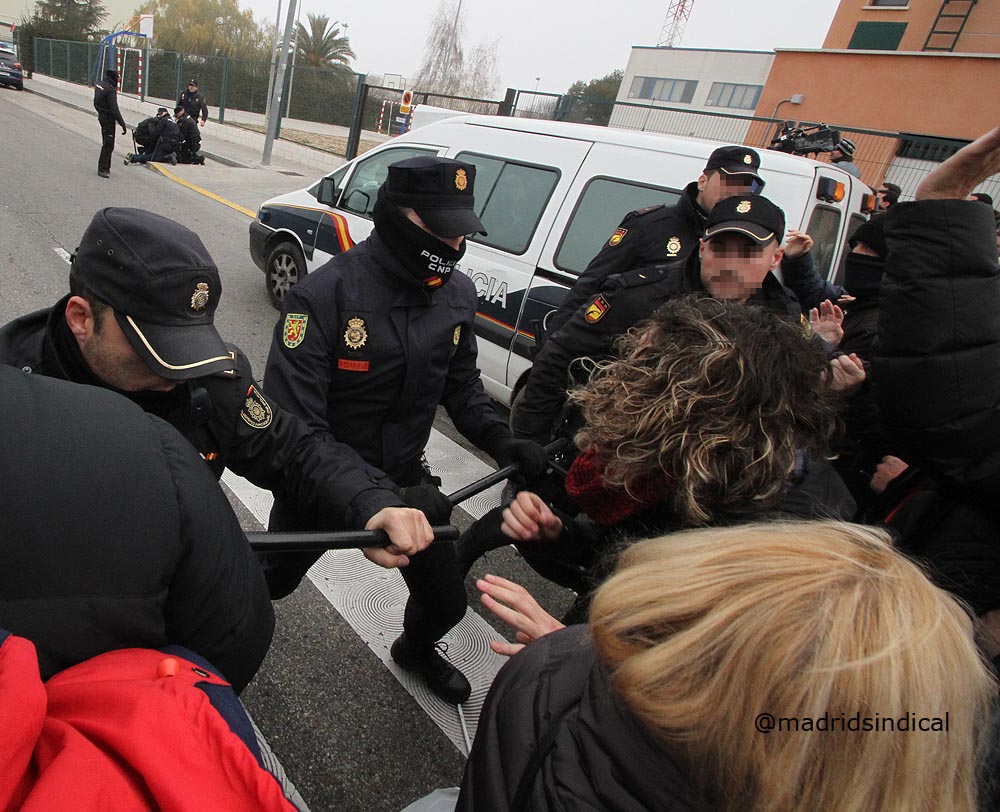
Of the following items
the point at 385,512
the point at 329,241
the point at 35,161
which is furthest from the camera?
the point at 35,161

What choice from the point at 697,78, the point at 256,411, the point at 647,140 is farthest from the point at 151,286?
the point at 697,78

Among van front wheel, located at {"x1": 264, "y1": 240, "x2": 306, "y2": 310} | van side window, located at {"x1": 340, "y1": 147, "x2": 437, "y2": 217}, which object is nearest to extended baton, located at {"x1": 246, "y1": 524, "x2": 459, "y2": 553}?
van side window, located at {"x1": 340, "y1": 147, "x2": 437, "y2": 217}

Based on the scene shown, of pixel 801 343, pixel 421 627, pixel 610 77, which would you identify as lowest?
pixel 421 627

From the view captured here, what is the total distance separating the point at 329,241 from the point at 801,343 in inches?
183

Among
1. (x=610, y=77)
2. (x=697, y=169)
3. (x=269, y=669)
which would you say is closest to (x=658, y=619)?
(x=269, y=669)

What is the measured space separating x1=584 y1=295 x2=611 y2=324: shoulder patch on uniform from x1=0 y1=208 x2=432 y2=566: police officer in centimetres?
115

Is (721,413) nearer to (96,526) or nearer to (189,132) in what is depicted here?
(96,526)

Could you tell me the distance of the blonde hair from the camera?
640 mm

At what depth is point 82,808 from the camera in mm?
620

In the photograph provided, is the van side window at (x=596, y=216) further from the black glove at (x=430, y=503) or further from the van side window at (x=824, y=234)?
the black glove at (x=430, y=503)

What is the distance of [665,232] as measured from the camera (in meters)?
2.88

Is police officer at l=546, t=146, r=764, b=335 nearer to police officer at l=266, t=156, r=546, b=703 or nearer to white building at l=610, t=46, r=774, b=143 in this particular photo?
police officer at l=266, t=156, r=546, b=703

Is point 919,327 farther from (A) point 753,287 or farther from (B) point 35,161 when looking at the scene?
(B) point 35,161

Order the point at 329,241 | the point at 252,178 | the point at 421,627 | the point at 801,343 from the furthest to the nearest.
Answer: the point at 252,178 → the point at 329,241 → the point at 421,627 → the point at 801,343
